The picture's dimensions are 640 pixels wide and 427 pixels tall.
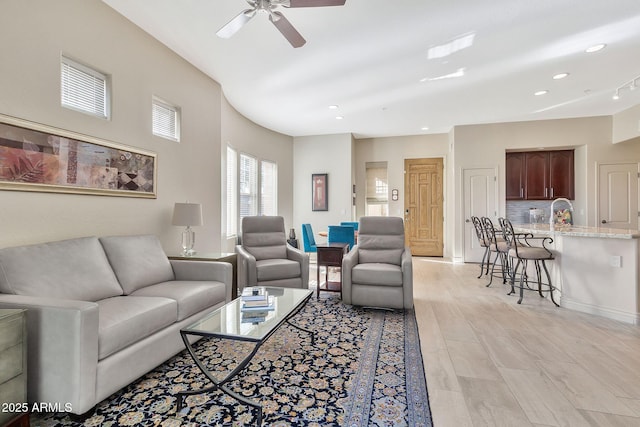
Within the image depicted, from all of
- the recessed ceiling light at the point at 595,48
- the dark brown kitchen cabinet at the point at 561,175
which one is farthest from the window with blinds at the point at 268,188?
the dark brown kitchen cabinet at the point at 561,175

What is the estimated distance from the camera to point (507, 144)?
6.18m

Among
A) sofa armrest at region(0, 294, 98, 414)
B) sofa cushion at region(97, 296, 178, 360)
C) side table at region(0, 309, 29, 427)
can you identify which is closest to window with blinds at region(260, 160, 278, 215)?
sofa cushion at region(97, 296, 178, 360)

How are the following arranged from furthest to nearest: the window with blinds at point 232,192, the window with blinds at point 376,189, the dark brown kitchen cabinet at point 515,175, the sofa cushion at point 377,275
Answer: the window with blinds at point 376,189 → the dark brown kitchen cabinet at point 515,175 → the window with blinds at point 232,192 → the sofa cushion at point 377,275

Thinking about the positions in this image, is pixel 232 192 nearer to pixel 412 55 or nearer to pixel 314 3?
pixel 412 55

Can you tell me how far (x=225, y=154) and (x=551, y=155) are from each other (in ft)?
21.0

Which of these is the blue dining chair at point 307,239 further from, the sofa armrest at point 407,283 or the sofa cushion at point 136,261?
the sofa cushion at point 136,261

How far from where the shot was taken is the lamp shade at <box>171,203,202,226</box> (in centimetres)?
328

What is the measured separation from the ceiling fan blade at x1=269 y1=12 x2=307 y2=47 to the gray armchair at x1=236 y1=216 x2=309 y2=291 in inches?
95.9

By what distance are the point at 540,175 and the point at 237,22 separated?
657 centimetres

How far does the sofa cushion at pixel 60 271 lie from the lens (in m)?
1.86

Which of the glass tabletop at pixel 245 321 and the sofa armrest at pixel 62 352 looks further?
the glass tabletop at pixel 245 321

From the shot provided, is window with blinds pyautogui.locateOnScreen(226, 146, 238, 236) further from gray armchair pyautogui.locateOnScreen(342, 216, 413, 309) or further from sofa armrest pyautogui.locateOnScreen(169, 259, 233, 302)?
gray armchair pyautogui.locateOnScreen(342, 216, 413, 309)

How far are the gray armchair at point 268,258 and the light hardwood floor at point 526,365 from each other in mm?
1544

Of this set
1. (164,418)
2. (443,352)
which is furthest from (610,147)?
(164,418)
